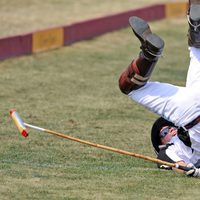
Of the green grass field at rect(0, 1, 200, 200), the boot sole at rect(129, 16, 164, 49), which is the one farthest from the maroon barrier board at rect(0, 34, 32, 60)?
the boot sole at rect(129, 16, 164, 49)

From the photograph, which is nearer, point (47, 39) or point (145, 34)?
point (145, 34)

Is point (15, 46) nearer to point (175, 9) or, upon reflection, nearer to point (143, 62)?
point (143, 62)

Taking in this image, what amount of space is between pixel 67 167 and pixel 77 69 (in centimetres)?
538

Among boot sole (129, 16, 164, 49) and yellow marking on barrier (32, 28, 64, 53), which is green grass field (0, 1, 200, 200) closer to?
yellow marking on barrier (32, 28, 64, 53)

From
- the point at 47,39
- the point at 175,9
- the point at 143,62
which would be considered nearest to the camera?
the point at 143,62

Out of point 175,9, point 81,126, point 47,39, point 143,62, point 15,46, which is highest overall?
point 143,62

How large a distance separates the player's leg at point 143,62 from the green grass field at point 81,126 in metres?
0.62

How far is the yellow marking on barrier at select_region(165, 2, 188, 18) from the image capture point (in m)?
18.1

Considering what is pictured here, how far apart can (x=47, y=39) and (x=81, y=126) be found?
5.28 meters

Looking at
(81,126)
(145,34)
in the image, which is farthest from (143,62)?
(81,126)

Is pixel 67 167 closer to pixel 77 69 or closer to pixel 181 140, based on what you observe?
pixel 181 140

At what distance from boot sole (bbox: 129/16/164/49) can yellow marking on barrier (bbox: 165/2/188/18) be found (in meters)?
11.6

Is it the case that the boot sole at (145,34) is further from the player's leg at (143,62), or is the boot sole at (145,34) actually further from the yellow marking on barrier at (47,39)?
the yellow marking on barrier at (47,39)

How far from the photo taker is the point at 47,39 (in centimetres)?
1352
